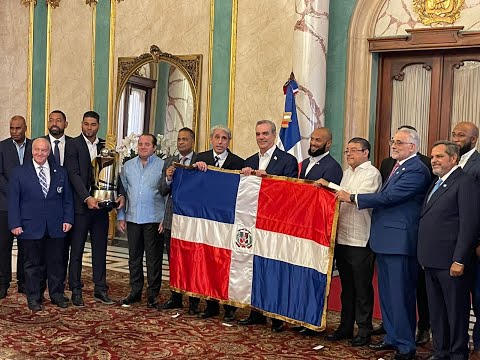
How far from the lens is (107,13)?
31.9ft

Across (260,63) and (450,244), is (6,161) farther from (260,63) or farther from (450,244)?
(450,244)

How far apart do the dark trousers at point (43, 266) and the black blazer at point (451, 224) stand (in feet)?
9.95

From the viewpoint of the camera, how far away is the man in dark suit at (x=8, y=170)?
598 centimetres

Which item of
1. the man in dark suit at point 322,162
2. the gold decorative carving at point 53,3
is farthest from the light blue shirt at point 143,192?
the gold decorative carving at point 53,3

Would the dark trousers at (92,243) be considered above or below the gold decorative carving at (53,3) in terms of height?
below

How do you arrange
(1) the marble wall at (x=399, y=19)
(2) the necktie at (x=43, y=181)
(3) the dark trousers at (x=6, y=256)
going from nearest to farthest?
(2) the necktie at (x=43, y=181)
(3) the dark trousers at (x=6, y=256)
(1) the marble wall at (x=399, y=19)

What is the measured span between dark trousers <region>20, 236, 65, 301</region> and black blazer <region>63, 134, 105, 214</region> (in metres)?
0.36

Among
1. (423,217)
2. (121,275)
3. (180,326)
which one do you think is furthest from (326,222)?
(121,275)

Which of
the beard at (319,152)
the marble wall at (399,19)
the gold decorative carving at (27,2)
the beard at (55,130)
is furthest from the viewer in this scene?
the gold decorative carving at (27,2)

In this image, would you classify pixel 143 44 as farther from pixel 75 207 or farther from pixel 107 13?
pixel 75 207

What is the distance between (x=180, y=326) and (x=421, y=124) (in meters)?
3.98

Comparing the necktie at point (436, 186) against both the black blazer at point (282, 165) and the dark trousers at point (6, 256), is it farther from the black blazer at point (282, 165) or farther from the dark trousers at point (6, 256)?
the dark trousers at point (6, 256)

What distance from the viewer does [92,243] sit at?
19.4 feet

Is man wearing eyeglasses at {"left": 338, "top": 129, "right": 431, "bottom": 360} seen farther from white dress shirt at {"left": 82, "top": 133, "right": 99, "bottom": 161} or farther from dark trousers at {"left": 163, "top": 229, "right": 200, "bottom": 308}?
white dress shirt at {"left": 82, "top": 133, "right": 99, "bottom": 161}
